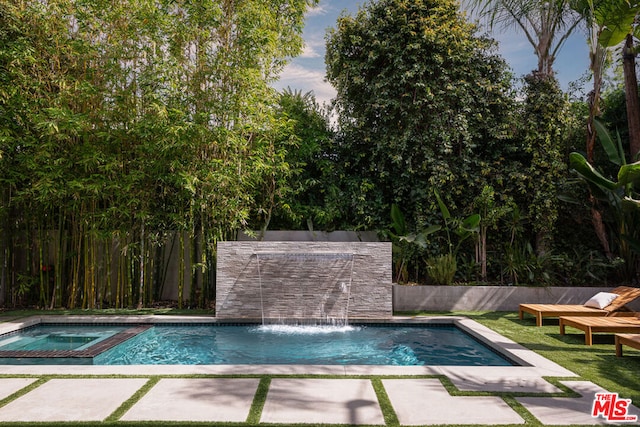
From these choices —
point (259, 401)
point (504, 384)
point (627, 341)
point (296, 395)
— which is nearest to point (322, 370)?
point (296, 395)

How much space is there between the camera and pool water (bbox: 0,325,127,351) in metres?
5.68

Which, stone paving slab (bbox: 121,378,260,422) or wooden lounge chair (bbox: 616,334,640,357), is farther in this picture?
wooden lounge chair (bbox: 616,334,640,357)

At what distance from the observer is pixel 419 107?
9.43 m

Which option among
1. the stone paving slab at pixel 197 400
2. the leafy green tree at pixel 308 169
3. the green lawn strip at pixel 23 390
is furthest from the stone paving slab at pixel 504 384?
the leafy green tree at pixel 308 169

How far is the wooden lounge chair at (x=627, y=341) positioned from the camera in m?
4.50

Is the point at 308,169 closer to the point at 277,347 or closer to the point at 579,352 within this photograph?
the point at 277,347

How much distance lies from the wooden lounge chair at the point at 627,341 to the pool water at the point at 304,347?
1.31 metres

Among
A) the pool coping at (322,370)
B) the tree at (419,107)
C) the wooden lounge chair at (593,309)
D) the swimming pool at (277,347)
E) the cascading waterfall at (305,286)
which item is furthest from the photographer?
the tree at (419,107)

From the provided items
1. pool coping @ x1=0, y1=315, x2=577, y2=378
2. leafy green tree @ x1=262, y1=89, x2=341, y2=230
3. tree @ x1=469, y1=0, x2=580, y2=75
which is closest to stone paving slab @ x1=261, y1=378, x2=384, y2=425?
pool coping @ x1=0, y1=315, x2=577, y2=378

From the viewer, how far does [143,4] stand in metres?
7.32

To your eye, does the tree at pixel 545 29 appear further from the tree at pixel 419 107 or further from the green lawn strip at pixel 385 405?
the green lawn strip at pixel 385 405

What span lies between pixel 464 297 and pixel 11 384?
23.4ft

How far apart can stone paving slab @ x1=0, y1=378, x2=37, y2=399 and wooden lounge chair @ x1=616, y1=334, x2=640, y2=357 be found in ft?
19.6

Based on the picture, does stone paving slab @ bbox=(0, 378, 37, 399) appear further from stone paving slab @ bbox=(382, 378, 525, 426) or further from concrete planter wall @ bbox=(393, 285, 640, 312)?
concrete planter wall @ bbox=(393, 285, 640, 312)
